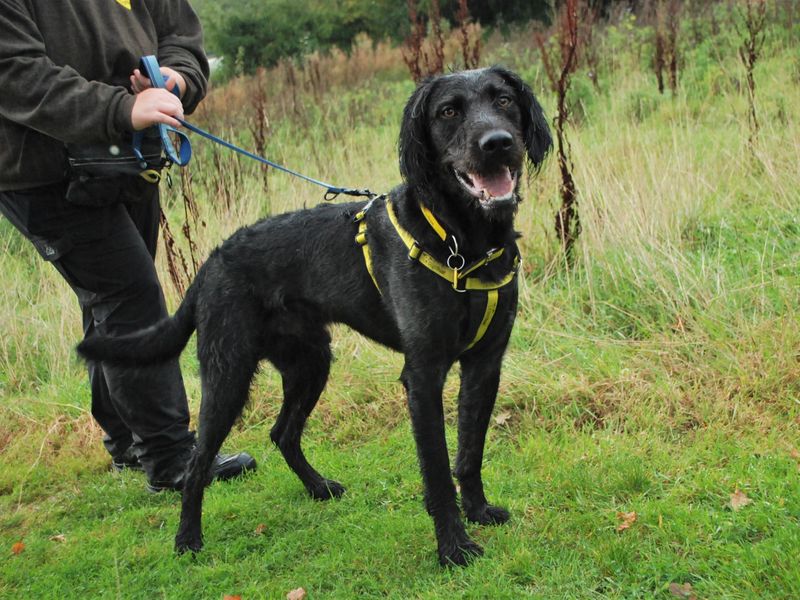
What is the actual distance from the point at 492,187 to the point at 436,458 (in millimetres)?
987

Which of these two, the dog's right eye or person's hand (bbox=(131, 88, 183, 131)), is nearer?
the dog's right eye

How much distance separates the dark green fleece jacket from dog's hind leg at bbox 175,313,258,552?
951 millimetres

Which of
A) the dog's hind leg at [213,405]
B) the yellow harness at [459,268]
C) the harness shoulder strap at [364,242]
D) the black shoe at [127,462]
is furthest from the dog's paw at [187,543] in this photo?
the yellow harness at [459,268]

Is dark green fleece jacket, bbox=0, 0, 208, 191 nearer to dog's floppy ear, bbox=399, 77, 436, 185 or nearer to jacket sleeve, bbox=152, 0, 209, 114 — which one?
jacket sleeve, bbox=152, 0, 209, 114

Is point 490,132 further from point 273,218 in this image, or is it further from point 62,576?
point 62,576

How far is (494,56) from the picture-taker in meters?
14.0

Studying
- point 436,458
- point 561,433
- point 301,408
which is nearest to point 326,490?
point 301,408

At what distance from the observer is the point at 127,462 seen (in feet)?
13.5

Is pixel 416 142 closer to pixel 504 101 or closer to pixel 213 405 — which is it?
pixel 504 101

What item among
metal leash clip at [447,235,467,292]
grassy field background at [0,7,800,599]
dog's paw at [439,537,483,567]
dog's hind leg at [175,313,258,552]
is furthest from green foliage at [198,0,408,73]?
dog's paw at [439,537,483,567]

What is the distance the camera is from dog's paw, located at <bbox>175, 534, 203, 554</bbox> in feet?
10.5

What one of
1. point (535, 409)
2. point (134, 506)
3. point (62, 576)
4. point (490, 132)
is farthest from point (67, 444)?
point (490, 132)

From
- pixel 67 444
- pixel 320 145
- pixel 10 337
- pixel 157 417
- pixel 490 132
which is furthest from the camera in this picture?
pixel 320 145

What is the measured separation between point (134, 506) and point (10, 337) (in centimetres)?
257
